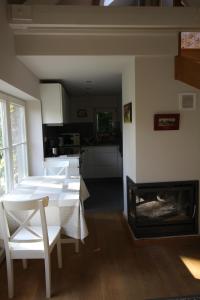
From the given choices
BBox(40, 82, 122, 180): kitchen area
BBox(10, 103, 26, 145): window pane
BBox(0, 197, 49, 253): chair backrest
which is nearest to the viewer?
BBox(0, 197, 49, 253): chair backrest

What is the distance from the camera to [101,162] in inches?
231

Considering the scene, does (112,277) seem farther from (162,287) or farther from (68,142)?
(68,142)

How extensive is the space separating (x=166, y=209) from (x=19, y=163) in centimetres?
206

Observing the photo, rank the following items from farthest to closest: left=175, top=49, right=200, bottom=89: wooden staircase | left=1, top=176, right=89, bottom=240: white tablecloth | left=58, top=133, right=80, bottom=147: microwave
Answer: left=58, top=133, right=80, bottom=147: microwave < left=175, top=49, right=200, bottom=89: wooden staircase < left=1, top=176, right=89, bottom=240: white tablecloth

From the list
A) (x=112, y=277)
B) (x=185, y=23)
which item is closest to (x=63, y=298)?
(x=112, y=277)

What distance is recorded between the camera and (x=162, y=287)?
2098 millimetres

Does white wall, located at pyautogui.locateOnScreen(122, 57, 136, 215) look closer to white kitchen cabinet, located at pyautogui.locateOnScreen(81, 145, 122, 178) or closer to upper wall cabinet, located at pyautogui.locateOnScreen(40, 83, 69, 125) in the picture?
upper wall cabinet, located at pyautogui.locateOnScreen(40, 83, 69, 125)

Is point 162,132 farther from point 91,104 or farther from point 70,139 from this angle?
point 91,104

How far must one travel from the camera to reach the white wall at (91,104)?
6.40 m

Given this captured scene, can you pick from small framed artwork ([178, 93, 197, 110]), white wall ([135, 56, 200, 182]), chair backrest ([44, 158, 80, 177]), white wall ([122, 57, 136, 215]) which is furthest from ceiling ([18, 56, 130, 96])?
chair backrest ([44, 158, 80, 177])

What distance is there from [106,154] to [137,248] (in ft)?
10.6

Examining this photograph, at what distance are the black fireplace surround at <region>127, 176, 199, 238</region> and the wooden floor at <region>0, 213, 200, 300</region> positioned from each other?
0.41 ft

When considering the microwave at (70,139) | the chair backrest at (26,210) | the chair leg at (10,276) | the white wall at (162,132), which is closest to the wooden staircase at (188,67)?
the white wall at (162,132)

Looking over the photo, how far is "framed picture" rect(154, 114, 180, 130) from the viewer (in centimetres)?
273
